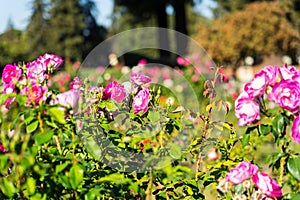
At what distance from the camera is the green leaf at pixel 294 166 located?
1454 mm

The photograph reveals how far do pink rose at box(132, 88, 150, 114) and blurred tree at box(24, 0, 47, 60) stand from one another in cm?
3184

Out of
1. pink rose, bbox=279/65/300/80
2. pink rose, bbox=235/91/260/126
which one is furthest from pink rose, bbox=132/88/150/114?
pink rose, bbox=279/65/300/80

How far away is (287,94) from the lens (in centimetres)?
148

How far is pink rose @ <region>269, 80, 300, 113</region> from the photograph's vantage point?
1.47 m

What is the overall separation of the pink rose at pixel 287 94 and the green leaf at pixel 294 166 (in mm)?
134

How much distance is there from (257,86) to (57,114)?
55 centimetres

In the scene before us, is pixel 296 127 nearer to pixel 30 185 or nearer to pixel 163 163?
pixel 163 163

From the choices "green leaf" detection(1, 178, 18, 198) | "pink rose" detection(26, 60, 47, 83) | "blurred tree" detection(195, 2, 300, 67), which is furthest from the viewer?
"blurred tree" detection(195, 2, 300, 67)

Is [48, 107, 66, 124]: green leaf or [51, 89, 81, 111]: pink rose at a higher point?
[51, 89, 81, 111]: pink rose

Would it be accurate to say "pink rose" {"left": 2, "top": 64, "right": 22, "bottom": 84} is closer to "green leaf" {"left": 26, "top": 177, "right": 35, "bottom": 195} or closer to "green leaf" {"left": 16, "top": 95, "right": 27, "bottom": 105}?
"green leaf" {"left": 16, "top": 95, "right": 27, "bottom": 105}

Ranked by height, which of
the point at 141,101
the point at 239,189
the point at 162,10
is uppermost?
the point at 162,10

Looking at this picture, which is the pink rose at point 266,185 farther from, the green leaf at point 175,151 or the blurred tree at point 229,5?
the blurred tree at point 229,5

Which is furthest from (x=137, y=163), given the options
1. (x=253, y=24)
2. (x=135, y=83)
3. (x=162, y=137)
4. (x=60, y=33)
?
(x=60, y=33)

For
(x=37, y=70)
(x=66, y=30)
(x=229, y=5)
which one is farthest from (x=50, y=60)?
(x=66, y=30)
